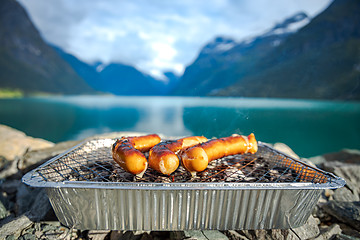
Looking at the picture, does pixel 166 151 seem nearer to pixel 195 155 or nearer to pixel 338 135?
pixel 195 155

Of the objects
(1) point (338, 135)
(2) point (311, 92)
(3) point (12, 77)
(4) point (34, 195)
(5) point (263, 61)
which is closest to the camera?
(4) point (34, 195)

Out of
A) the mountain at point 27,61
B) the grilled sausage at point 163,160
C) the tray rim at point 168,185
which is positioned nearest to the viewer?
the tray rim at point 168,185

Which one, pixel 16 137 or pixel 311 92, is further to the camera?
pixel 311 92

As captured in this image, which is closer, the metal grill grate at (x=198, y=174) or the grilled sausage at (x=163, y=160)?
the grilled sausage at (x=163, y=160)

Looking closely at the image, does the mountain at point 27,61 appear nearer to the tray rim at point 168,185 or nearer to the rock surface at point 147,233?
the rock surface at point 147,233

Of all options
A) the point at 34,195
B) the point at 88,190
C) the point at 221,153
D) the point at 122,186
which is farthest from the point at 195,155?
the point at 34,195

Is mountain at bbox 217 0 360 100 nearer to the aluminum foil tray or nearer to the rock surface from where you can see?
the rock surface

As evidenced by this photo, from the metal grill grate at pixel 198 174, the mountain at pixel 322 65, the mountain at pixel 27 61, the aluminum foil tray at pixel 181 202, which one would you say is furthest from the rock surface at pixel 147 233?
the mountain at pixel 27 61
